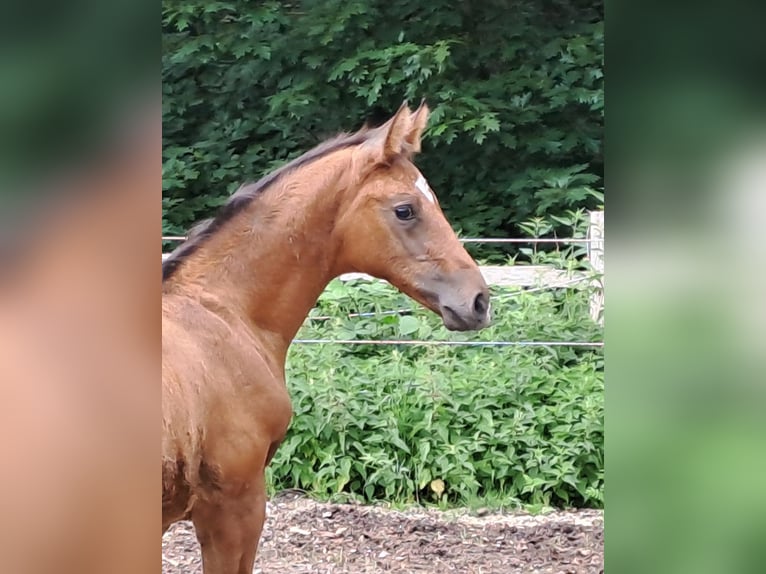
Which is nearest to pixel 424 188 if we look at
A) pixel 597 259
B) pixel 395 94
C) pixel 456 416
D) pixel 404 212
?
pixel 404 212

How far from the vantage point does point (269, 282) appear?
7.94 ft

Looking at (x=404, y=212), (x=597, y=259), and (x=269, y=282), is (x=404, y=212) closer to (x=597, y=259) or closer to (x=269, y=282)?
(x=269, y=282)

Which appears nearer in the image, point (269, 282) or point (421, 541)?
point (269, 282)

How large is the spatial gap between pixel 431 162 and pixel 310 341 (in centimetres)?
64

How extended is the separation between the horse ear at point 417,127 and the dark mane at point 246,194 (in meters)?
0.12

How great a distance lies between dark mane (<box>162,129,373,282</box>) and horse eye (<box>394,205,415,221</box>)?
0.75ft

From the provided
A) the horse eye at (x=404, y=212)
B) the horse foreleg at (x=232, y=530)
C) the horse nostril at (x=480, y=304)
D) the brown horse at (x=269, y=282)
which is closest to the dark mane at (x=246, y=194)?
the brown horse at (x=269, y=282)

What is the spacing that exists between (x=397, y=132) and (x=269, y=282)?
22.3 inches

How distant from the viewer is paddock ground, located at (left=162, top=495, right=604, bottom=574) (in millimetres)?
2545

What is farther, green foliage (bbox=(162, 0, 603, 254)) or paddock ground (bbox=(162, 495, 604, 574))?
paddock ground (bbox=(162, 495, 604, 574))

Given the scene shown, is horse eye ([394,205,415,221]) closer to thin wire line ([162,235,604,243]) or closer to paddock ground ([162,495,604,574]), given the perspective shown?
thin wire line ([162,235,604,243])

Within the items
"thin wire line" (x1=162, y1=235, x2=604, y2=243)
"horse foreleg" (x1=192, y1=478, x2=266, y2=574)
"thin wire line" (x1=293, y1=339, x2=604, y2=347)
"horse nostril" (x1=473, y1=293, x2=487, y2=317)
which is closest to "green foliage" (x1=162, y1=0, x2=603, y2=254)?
"thin wire line" (x1=162, y1=235, x2=604, y2=243)

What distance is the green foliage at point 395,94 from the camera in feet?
7.88
